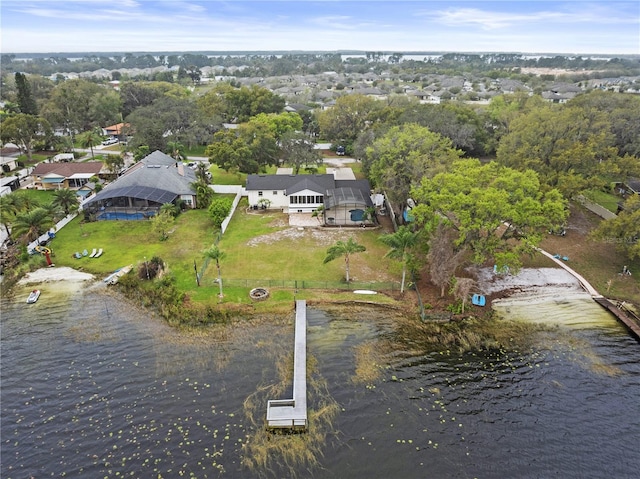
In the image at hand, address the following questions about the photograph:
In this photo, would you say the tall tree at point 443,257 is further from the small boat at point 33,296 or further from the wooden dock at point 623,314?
the small boat at point 33,296

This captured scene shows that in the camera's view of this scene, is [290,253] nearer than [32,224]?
No

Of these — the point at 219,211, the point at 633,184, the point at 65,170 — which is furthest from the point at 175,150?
the point at 633,184

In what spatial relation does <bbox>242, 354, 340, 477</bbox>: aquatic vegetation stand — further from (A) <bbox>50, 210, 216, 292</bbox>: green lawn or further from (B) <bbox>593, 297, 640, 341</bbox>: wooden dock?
(B) <bbox>593, 297, 640, 341</bbox>: wooden dock

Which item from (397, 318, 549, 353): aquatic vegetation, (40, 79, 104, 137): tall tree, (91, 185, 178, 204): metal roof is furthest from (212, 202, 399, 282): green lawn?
(40, 79, 104, 137): tall tree

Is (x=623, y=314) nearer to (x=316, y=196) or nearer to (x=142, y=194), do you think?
(x=316, y=196)

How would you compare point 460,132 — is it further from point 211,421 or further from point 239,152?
point 211,421

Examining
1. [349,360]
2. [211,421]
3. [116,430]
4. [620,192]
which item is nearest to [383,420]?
[349,360]
